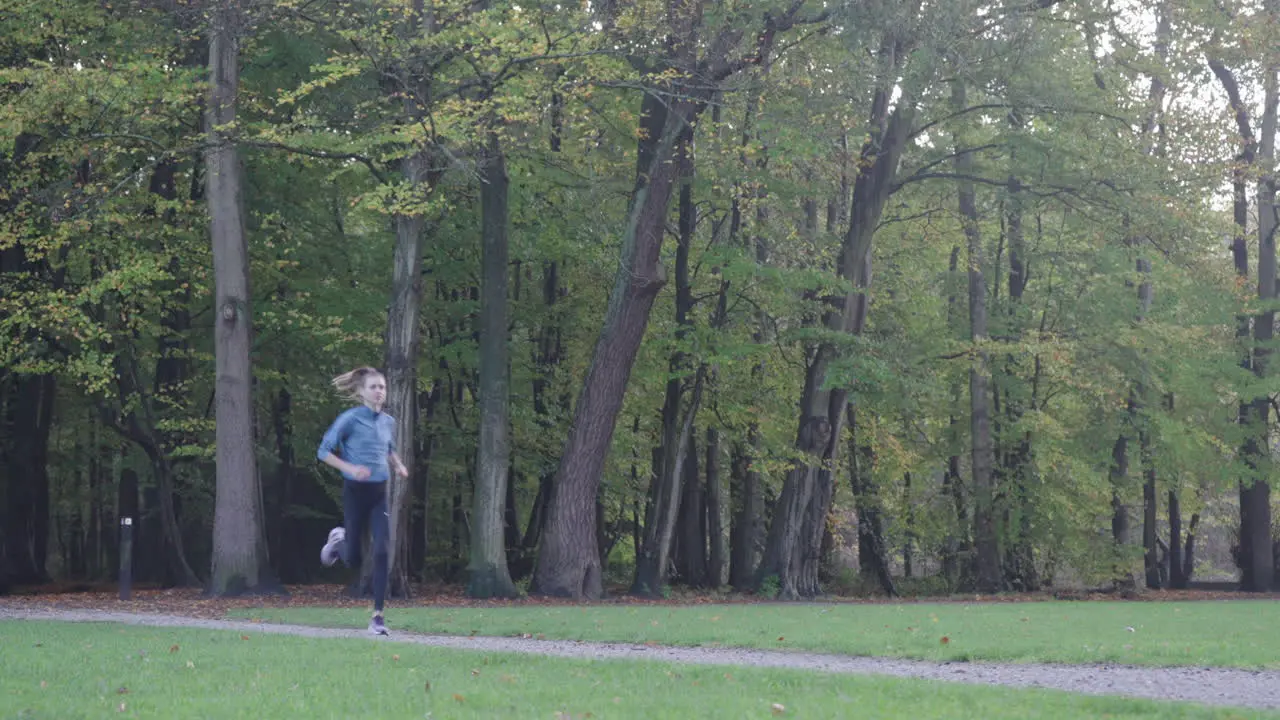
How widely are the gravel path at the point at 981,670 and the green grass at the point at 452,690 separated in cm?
78

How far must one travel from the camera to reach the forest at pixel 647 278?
22297 millimetres

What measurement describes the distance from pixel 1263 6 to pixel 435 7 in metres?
16.6

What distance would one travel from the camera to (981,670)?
9.97m

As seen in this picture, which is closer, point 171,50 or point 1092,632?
point 1092,632

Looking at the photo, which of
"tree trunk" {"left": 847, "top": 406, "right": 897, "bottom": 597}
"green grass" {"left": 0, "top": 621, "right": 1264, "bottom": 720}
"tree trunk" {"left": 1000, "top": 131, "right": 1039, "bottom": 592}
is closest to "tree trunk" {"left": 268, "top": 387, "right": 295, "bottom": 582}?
"tree trunk" {"left": 847, "top": 406, "right": 897, "bottom": 597}

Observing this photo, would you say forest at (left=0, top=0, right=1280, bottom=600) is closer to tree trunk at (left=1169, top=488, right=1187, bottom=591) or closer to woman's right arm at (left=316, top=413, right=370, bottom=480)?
tree trunk at (left=1169, top=488, right=1187, bottom=591)

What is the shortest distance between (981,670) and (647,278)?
1369 centimetres

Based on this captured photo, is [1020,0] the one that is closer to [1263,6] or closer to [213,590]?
[1263,6]

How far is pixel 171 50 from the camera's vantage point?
25.5 meters

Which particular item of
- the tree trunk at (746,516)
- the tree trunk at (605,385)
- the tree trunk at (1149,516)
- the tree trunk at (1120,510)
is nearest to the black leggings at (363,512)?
the tree trunk at (605,385)

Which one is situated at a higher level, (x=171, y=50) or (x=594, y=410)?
(x=171, y=50)


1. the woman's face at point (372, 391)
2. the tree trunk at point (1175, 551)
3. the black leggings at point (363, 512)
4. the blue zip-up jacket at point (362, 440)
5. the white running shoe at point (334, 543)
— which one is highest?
the woman's face at point (372, 391)

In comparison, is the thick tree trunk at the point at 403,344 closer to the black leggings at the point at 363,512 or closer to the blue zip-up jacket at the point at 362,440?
the black leggings at the point at 363,512

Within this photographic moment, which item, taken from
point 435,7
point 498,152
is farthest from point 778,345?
point 435,7
